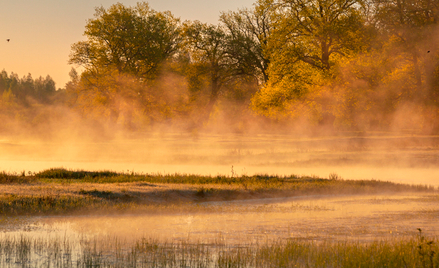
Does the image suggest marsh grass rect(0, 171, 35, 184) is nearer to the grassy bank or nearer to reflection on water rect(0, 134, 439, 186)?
the grassy bank

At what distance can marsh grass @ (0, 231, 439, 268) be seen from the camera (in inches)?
367

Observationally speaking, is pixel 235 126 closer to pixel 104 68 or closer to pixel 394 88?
pixel 104 68

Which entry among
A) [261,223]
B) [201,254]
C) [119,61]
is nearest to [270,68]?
[119,61]

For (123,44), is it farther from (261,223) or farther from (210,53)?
(261,223)

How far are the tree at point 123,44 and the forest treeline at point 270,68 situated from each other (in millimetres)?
127

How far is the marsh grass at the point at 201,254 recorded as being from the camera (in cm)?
932

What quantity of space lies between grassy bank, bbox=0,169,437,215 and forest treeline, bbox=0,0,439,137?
15.2 meters

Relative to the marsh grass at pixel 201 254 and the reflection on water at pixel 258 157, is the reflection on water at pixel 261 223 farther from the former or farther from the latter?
the reflection on water at pixel 258 157

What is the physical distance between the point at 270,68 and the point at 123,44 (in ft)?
66.4

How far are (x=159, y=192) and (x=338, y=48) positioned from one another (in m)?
28.2

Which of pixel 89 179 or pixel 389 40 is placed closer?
pixel 89 179

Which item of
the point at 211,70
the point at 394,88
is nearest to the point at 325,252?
the point at 394,88

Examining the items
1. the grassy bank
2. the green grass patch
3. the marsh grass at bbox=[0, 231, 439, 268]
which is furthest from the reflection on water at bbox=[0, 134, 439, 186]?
the marsh grass at bbox=[0, 231, 439, 268]

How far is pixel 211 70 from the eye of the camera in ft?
190
